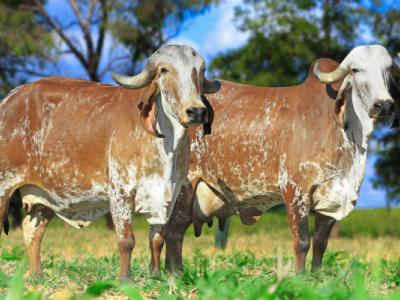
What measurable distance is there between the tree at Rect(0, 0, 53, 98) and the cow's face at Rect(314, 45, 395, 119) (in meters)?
14.5

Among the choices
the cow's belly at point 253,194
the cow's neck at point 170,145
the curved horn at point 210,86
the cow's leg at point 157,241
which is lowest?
the cow's leg at point 157,241

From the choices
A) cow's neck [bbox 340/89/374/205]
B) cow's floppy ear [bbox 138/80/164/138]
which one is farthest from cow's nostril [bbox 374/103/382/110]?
cow's floppy ear [bbox 138/80/164/138]

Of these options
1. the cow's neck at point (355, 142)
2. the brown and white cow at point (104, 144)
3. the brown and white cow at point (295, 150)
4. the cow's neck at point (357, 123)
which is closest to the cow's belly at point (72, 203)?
the brown and white cow at point (104, 144)

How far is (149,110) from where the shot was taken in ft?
20.6

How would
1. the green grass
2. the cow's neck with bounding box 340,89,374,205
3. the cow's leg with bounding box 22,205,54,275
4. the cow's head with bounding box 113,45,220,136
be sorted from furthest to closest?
the cow's leg with bounding box 22,205,54,275
the cow's neck with bounding box 340,89,374,205
the cow's head with bounding box 113,45,220,136
the green grass

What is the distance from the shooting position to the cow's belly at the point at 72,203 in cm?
682

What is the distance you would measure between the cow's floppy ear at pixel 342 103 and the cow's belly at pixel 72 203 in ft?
6.90

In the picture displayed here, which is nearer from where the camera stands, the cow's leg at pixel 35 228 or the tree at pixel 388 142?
the cow's leg at pixel 35 228

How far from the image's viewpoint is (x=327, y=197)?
22.2 ft

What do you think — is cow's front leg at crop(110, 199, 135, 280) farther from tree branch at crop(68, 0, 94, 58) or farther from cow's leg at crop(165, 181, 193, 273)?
tree branch at crop(68, 0, 94, 58)

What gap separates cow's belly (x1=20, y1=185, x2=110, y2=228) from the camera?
6.82 metres

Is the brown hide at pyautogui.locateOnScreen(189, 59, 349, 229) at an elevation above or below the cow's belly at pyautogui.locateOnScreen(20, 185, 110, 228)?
above

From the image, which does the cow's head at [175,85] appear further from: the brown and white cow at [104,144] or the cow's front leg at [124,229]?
the cow's front leg at [124,229]

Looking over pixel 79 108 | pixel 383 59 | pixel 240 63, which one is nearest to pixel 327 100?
pixel 383 59
